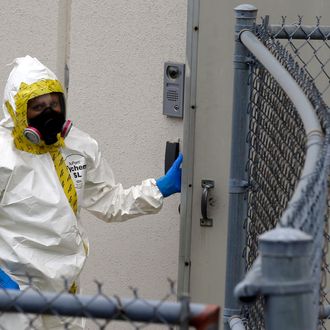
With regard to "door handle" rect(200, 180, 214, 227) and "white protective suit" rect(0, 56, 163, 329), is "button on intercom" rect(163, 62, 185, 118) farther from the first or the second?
"white protective suit" rect(0, 56, 163, 329)

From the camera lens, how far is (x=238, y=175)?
374 cm

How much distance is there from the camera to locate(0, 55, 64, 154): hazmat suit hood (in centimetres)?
453

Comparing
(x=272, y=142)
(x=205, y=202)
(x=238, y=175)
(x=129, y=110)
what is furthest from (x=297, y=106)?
(x=129, y=110)

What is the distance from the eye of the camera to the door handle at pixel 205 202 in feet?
15.7

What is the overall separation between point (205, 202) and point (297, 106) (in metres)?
1.95

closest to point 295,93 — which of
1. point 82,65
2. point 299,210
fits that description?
point 299,210

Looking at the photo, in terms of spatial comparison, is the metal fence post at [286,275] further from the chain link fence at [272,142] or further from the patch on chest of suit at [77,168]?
the patch on chest of suit at [77,168]

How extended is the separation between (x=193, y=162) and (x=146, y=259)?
0.81m

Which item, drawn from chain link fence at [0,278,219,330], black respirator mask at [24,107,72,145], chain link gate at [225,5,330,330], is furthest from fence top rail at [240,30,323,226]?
black respirator mask at [24,107,72,145]

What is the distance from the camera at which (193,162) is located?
15.8 feet

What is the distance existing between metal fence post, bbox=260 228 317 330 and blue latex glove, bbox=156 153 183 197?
290cm

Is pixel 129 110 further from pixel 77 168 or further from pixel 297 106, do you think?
pixel 297 106

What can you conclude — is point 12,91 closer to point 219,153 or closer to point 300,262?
point 219,153

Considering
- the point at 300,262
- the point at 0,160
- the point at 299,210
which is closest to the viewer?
the point at 300,262
